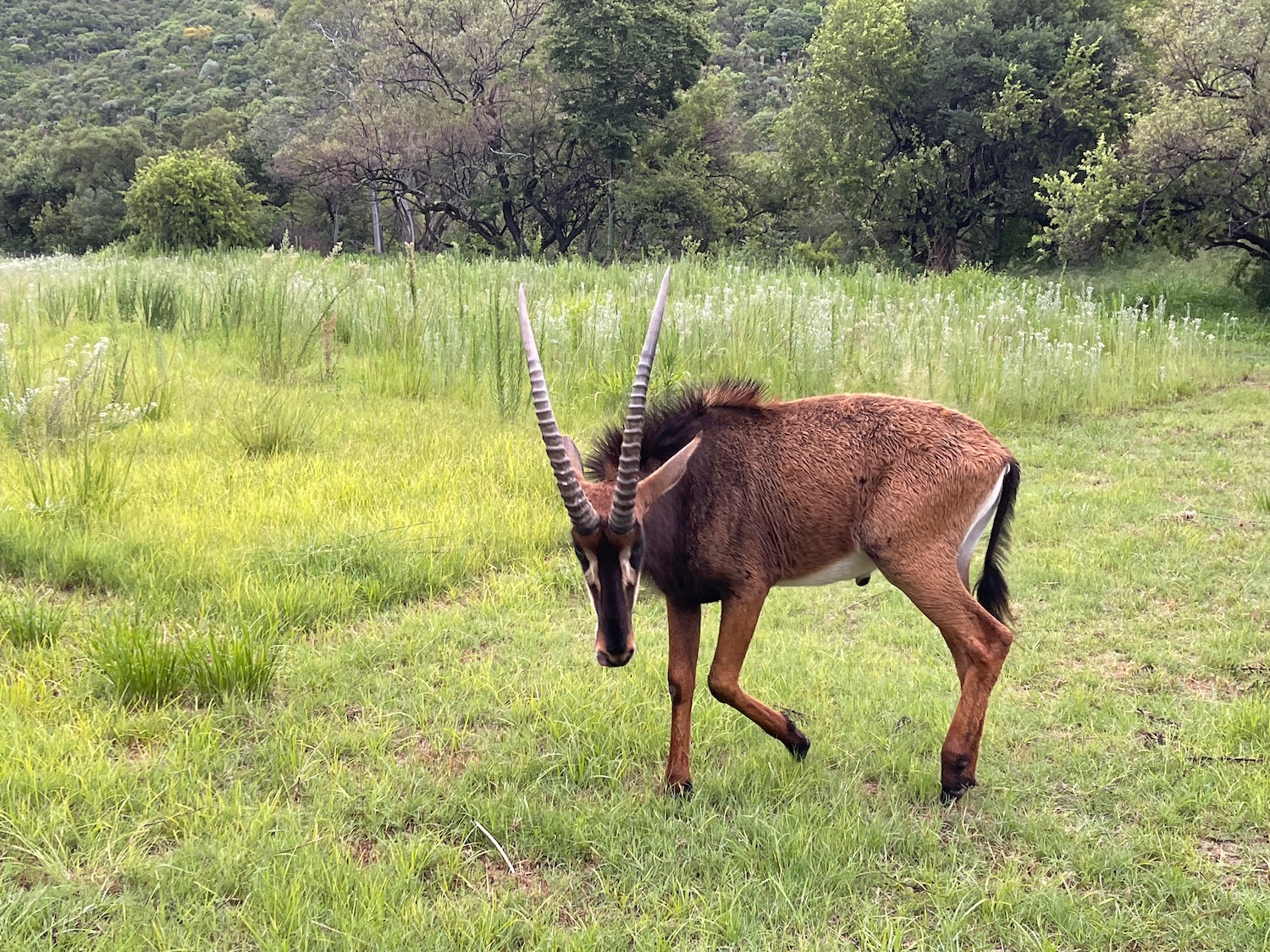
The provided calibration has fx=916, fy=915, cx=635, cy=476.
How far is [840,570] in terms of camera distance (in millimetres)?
3178

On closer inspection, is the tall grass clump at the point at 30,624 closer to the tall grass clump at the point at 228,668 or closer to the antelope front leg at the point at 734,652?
the tall grass clump at the point at 228,668

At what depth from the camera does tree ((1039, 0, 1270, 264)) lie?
55.5 feet

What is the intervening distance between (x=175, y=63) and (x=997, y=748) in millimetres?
69567

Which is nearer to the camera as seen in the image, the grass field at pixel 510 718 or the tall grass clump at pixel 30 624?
the grass field at pixel 510 718

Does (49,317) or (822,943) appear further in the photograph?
(49,317)

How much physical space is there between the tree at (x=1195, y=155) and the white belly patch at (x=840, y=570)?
17.6 m

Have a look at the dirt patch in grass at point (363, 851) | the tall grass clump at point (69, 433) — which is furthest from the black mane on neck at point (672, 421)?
the tall grass clump at point (69, 433)

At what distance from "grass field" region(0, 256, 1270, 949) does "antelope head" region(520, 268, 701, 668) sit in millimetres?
699

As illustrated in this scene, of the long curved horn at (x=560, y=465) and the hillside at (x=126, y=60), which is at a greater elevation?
the hillside at (x=126, y=60)

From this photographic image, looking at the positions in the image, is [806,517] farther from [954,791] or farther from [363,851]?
[363,851]

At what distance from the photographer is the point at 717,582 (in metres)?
2.90

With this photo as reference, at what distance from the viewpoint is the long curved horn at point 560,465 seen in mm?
2455

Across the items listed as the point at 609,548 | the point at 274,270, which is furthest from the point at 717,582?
the point at 274,270

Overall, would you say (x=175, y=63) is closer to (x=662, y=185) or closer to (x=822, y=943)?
(x=662, y=185)
